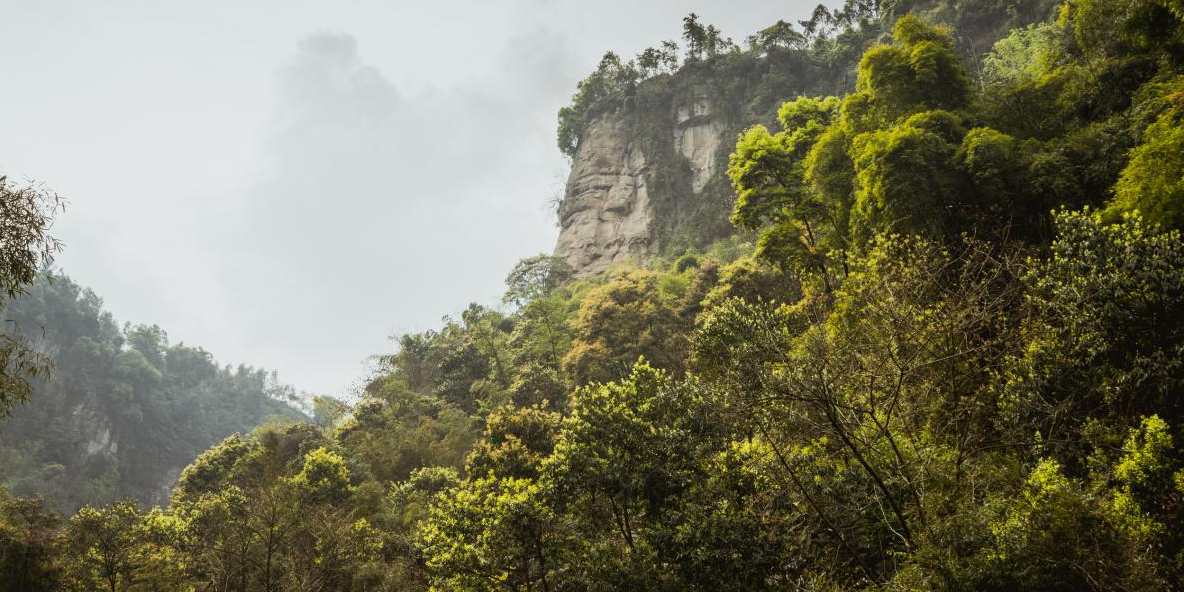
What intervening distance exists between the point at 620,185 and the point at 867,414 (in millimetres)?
47053

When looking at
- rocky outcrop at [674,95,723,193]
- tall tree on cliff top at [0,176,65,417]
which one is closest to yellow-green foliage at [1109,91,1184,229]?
tall tree on cliff top at [0,176,65,417]

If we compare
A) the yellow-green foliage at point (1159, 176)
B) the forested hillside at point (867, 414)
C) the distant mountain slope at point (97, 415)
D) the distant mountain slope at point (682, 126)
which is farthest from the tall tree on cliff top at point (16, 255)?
the distant mountain slope at point (97, 415)

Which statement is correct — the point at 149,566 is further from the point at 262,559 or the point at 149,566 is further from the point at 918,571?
the point at 918,571

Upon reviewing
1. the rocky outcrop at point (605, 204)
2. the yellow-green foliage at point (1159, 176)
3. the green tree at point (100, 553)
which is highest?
the rocky outcrop at point (605, 204)

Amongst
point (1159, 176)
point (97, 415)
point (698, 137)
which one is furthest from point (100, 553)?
point (97, 415)

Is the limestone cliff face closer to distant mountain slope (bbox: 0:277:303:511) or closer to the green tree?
the green tree

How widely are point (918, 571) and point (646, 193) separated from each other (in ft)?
152

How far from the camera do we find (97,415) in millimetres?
62000

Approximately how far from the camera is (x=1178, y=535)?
7160 mm

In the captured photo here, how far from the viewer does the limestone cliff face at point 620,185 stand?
165 ft

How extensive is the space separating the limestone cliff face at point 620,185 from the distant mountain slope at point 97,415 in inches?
1878

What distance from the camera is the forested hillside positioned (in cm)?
Answer: 786

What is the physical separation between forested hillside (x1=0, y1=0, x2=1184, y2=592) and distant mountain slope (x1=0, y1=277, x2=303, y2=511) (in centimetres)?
4156

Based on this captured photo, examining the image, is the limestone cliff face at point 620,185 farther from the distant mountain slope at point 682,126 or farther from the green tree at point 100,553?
the green tree at point 100,553
